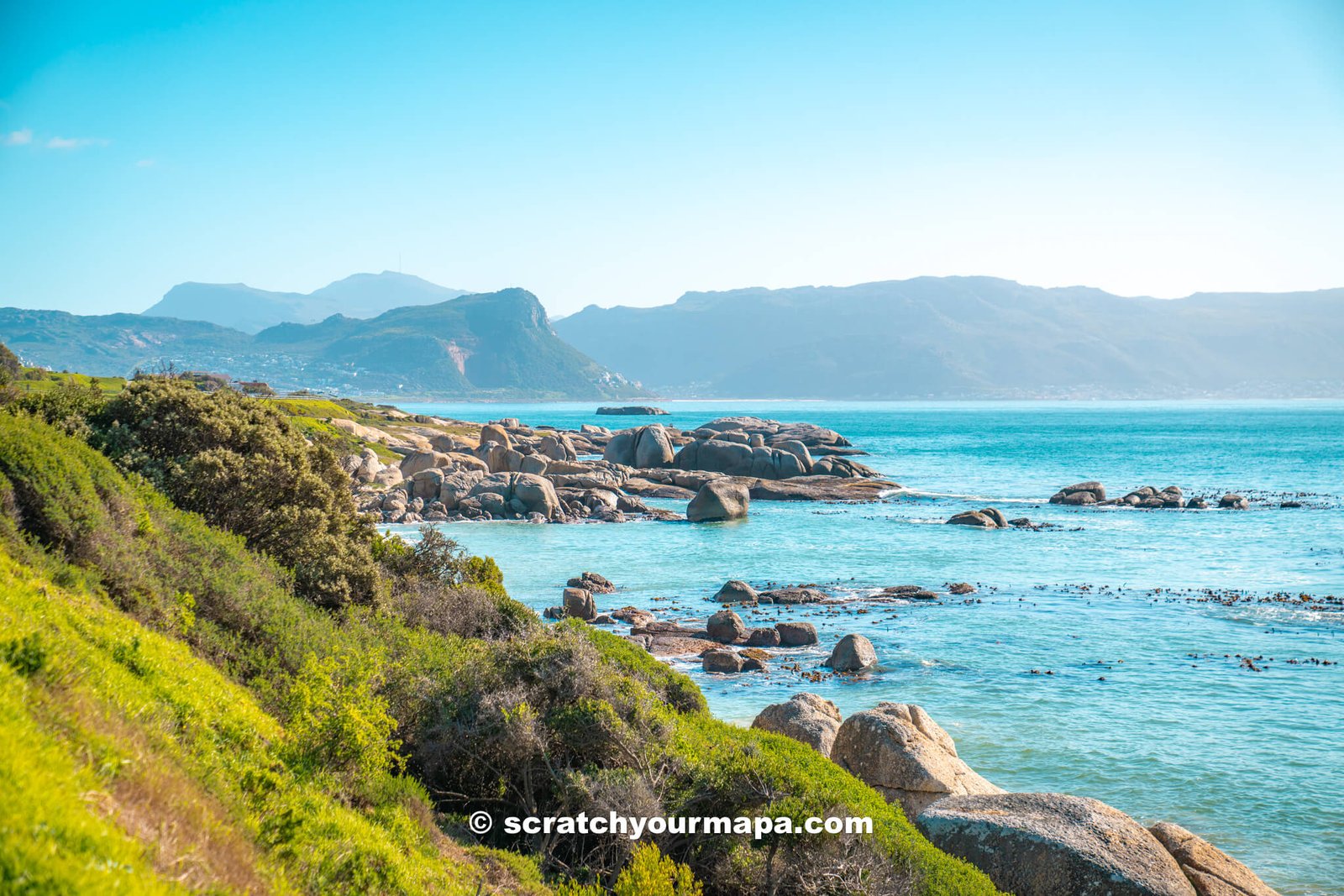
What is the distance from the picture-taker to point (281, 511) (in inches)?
636

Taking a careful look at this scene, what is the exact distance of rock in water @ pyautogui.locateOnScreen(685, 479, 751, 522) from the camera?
57312 mm

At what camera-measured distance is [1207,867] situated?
1152 centimetres

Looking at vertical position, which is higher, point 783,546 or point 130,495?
point 130,495

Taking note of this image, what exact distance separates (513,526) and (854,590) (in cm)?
2483

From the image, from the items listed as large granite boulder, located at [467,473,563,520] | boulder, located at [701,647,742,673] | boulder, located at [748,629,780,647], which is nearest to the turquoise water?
boulder, located at [701,647,742,673]

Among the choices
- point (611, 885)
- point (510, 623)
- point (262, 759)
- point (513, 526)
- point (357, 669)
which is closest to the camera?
point (262, 759)

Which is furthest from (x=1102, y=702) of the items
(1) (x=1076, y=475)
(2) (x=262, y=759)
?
(1) (x=1076, y=475)

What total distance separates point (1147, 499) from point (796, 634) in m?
45.7

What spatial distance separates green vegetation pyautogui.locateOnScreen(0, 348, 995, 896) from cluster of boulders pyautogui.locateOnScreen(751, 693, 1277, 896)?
1182 millimetres

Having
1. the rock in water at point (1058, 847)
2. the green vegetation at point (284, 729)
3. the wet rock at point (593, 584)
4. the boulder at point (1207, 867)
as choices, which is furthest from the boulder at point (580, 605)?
the boulder at point (1207, 867)

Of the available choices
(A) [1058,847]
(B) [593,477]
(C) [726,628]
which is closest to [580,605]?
(C) [726,628]

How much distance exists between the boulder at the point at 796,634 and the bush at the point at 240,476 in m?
14.7

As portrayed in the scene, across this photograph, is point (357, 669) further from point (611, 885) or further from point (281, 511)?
point (281, 511)

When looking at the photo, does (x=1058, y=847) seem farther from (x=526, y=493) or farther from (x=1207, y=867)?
(x=526, y=493)
